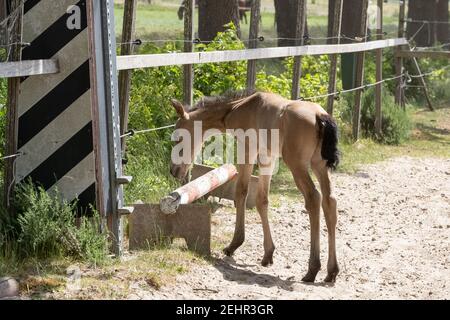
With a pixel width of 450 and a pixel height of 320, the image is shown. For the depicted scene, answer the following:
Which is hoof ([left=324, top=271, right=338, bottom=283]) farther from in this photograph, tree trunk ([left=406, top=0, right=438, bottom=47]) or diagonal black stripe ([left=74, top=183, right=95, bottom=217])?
tree trunk ([left=406, top=0, right=438, bottom=47])

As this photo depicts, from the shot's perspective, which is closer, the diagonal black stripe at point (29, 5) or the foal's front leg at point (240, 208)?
the diagonal black stripe at point (29, 5)

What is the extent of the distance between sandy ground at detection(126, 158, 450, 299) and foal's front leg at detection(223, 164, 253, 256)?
11 centimetres

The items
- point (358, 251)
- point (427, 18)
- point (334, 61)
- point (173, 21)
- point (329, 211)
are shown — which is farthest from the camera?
point (173, 21)

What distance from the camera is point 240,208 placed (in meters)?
7.77

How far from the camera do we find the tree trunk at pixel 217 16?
13.1 metres

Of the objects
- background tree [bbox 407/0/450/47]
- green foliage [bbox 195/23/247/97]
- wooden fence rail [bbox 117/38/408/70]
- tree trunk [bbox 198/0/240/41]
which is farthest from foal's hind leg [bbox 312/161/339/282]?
background tree [bbox 407/0/450/47]

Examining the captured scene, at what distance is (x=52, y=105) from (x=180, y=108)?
1.36m

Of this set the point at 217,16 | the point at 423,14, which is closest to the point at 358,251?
the point at 217,16

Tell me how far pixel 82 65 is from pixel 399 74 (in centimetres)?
1093

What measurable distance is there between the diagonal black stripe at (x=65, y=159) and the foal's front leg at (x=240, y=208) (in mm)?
1596

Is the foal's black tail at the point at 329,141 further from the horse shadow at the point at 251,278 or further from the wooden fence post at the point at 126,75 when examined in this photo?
the wooden fence post at the point at 126,75

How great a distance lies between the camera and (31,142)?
21.9 ft

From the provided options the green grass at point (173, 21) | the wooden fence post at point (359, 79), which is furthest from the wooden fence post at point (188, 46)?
the green grass at point (173, 21)

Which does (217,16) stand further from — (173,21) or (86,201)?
(173,21)
